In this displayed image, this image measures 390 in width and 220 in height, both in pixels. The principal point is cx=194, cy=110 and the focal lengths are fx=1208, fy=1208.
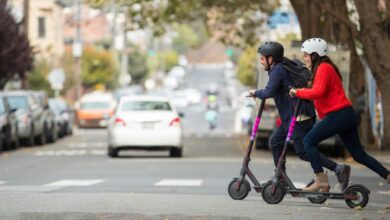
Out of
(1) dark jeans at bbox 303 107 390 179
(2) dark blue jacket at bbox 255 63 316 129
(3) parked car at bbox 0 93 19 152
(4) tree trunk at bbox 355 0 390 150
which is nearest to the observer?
(1) dark jeans at bbox 303 107 390 179

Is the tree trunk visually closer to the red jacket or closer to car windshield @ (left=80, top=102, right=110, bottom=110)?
the red jacket

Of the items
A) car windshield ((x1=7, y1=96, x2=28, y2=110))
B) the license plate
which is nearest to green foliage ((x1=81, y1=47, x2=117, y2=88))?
car windshield ((x1=7, y1=96, x2=28, y2=110))

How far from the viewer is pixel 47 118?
1555 inches

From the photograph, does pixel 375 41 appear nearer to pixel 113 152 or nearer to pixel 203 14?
pixel 113 152

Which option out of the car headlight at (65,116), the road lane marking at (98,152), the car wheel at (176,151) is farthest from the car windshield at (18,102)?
the car headlight at (65,116)

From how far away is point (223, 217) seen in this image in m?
11.8

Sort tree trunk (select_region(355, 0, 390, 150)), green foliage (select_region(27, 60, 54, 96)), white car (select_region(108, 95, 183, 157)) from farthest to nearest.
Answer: green foliage (select_region(27, 60, 54, 96)) < white car (select_region(108, 95, 183, 157)) < tree trunk (select_region(355, 0, 390, 150))

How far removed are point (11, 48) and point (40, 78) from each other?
20.1m

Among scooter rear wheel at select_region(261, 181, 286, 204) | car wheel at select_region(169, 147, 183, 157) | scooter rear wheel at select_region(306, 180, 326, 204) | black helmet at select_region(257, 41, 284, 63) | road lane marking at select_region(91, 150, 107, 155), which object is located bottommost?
road lane marking at select_region(91, 150, 107, 155)

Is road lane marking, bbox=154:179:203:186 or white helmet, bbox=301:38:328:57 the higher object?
white helmet, bbox=301:38:328:57

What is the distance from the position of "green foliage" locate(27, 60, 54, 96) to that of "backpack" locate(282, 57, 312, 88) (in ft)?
165

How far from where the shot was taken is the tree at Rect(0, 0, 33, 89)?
4378 cm

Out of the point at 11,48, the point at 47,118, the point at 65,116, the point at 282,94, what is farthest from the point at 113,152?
the point at 65,116

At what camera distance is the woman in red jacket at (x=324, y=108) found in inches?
509
